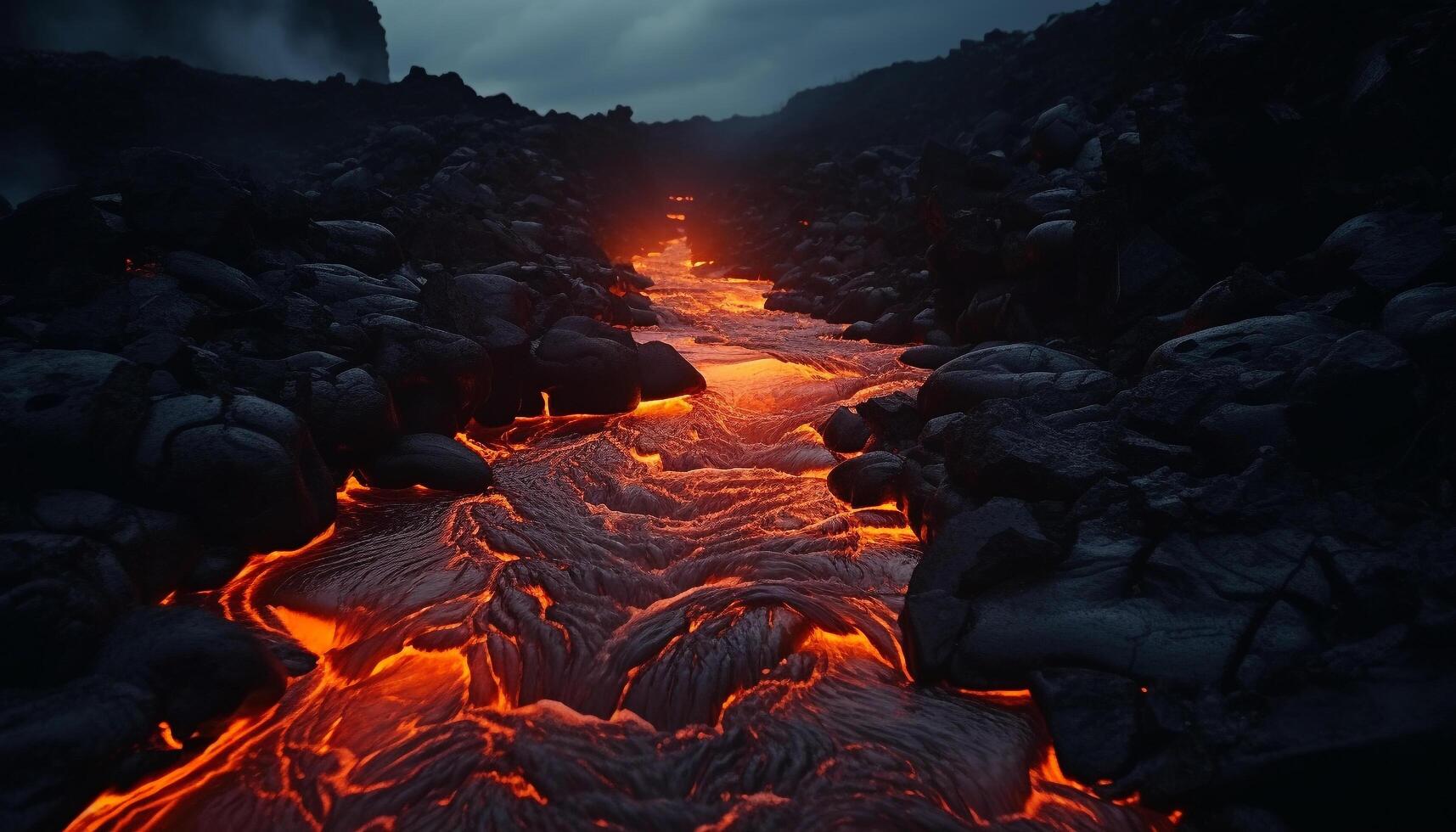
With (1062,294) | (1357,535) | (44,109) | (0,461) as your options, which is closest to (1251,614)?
(1357,535)

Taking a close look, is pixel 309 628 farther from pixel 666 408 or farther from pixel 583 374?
pixel 666 408

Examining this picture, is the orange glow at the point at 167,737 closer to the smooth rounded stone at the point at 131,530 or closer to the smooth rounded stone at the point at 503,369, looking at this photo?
the smooth rounded stone at the point at 131,530

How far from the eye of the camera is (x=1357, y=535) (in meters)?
3.64

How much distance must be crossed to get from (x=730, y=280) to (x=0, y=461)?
81.5 ft

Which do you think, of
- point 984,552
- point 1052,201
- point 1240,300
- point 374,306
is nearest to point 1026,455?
point 984,552

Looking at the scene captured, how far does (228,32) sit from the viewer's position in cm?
5456

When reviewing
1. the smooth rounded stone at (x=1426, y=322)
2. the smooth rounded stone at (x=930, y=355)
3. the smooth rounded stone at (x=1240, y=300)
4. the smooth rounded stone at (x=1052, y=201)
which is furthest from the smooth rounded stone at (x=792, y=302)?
the smooth rounded stone at (x=1426, y=322)

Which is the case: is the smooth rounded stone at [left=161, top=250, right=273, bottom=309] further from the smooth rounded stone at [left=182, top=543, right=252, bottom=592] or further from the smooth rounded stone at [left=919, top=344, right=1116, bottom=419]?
the smooth rounded stone at [left=919, top=344, right=1116, bottom=419]

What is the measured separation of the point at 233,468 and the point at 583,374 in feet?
14.8

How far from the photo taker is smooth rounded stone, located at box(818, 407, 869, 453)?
7.71m

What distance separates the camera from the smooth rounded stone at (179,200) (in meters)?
7.27

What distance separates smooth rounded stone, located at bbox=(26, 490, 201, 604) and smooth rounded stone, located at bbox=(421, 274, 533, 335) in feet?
13.2

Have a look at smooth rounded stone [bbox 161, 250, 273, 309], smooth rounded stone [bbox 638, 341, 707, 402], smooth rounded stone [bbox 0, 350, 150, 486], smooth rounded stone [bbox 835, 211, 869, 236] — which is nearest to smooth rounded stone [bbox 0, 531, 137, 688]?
smooth rounded stone [bbox 0, 350, 150, 486]

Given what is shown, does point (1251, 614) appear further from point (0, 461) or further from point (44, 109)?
point (44, 109)
